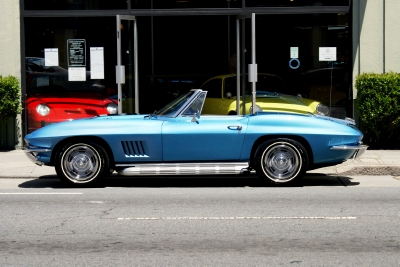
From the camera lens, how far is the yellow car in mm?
15883

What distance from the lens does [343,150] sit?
11242 mm

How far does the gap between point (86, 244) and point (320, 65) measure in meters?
9.75

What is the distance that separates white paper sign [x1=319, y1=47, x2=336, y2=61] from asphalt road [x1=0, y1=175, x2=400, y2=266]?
4.67 meters

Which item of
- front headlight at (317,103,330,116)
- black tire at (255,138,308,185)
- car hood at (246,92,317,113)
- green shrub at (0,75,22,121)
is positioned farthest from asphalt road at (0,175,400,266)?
front headlight at (317,103,330,116)

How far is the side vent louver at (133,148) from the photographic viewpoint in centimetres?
1126

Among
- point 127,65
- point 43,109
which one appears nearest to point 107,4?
point 127,65

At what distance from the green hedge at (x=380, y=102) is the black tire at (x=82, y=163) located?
6267 mm

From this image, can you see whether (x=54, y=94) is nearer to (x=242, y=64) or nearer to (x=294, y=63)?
(x=242, y=64)

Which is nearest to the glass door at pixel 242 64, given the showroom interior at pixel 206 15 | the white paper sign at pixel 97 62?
the showroom interior at pixel 206 15

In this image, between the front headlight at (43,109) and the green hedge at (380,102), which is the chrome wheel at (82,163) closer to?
the front headlight at (43,109)

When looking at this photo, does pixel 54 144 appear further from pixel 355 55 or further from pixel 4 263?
pixel 355 55

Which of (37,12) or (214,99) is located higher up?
(37,12)

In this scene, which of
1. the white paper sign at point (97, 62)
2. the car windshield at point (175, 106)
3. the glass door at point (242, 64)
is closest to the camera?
the car windshield at point (175, 106)

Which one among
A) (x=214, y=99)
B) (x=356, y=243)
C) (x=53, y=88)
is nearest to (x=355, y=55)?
(x=214, y=99)
